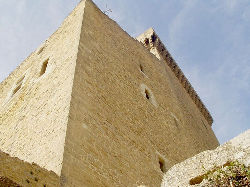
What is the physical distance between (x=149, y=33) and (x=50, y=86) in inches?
430

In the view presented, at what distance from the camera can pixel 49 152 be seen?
17.5ft

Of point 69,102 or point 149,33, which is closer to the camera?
point 69,102

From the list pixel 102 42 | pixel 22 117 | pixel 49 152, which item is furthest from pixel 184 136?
pixel 49 152

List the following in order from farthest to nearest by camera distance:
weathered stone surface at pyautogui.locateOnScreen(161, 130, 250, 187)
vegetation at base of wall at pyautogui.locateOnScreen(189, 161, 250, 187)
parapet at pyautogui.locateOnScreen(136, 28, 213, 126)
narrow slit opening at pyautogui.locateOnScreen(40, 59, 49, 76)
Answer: parapet at pyautogui.locateOnScreen(136, 28, 213, 126), narrow slit opening at pyautogui.locateOnScreen(40, 59, 49, 76), weathered stone surface at pyautogui.locateOnScreen(161, 130, 250, 187), vegetation at base of wall at pyautogui.locateOnScreen(189, 161, 250, 187)

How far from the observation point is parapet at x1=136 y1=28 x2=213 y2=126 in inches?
679

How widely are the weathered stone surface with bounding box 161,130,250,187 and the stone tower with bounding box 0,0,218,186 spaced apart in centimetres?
200

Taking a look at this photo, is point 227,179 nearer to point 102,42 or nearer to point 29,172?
point 29,172

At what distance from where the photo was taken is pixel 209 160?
8.81ft

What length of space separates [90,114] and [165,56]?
12.0 meters

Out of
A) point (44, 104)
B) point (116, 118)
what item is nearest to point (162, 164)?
point (116, 118)

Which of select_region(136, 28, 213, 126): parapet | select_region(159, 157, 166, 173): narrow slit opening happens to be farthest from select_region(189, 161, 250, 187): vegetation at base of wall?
select_region(136, 28, 213, 126): parapet

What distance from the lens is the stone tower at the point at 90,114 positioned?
5.39 metres

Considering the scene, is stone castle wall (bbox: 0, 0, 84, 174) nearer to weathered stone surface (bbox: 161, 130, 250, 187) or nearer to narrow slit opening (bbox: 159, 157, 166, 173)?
weathered stone surface (bbox: 161, 130, 250, 187)

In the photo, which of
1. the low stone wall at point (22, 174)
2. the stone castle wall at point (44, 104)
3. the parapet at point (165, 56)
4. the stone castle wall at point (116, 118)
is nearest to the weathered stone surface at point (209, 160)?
the low stone wall at point (22, 174)
